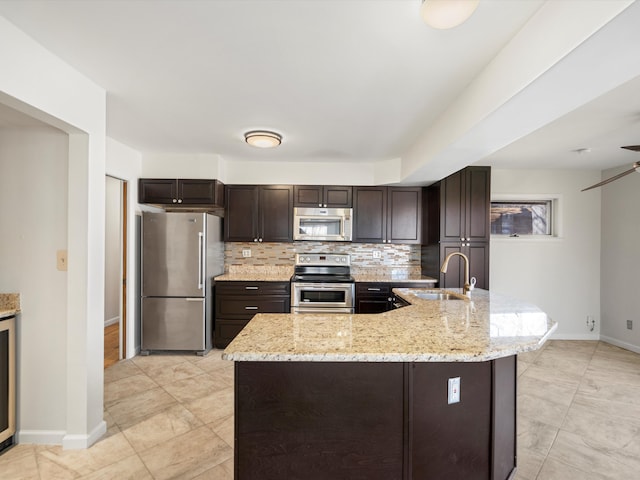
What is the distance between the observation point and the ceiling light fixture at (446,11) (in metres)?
1.18

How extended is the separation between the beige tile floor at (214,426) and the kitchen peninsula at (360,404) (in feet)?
2.51

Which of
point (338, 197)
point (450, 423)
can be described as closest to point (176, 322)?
point (338, 197)

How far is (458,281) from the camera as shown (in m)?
3.83

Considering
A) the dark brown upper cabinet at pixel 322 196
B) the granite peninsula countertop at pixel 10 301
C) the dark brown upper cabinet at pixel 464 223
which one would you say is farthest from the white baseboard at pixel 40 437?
the dark brown upper cabinet at pixel 464 223

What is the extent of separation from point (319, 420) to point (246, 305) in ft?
8.61

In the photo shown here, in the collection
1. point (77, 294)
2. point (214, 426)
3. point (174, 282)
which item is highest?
point (77, 294)

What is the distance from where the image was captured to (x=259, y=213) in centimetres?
414

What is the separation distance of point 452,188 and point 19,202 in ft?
13.5

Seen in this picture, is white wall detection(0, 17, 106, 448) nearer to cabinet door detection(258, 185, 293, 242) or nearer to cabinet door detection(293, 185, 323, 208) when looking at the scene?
cabinet door detection(258, 185, 293, 242)

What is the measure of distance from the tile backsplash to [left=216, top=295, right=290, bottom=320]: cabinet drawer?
0.66m

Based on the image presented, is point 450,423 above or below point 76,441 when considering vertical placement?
above

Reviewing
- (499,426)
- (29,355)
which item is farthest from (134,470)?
(499,426)

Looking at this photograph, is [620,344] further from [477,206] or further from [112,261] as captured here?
[112,261]

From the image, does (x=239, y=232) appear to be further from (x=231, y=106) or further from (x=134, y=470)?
(x=134, y=470)
